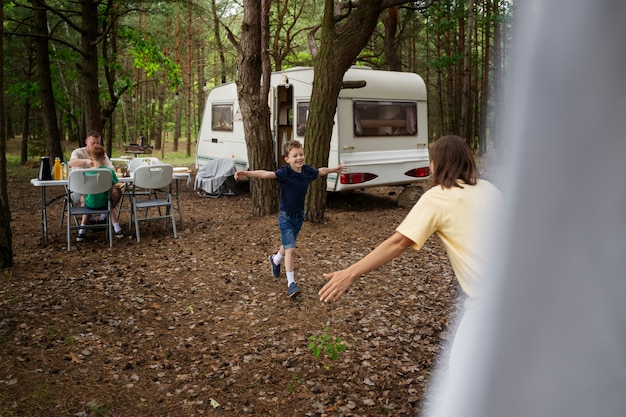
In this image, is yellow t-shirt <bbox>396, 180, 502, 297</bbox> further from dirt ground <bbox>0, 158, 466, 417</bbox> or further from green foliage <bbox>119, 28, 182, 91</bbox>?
green foliage <bbox>119, 28, 182, 91</bbox>

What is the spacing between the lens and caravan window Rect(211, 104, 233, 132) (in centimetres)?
1359

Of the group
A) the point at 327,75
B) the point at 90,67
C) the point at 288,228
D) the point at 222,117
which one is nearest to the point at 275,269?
the point at 288,228

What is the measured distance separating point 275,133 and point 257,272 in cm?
592

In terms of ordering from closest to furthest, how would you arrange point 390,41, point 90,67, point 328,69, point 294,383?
point 294,383
point 328,69
point 90,67
point 390,41

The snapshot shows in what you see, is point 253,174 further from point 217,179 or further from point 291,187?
point 217,179

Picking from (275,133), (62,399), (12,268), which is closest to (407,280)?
(62,399)

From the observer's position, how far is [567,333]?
96 centimetres

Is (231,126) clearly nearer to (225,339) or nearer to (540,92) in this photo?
(225,339)

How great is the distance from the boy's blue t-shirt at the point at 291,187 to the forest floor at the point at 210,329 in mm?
1007

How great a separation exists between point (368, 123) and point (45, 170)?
6.10 m

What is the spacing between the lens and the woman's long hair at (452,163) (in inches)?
89.7

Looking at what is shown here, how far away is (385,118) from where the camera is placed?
11117 millimetres

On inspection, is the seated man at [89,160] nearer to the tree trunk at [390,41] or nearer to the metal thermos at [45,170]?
the metal thermos at [45,170]

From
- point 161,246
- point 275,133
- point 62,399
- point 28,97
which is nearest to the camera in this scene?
point 62,399
